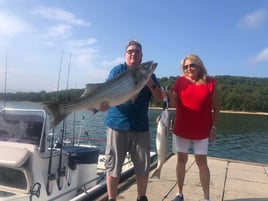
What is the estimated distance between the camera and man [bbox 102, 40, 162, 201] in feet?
14.3

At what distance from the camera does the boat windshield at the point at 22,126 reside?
217 inches

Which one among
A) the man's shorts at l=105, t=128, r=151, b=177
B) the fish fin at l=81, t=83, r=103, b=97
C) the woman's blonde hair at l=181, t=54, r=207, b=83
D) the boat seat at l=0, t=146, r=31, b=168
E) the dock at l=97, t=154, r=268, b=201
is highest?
the woman's blonde hair at l=181, t=54, r=207, b=83

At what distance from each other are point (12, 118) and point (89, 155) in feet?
6.23

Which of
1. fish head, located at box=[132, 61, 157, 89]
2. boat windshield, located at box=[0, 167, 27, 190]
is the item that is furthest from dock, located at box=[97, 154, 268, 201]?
fish head, located at box=[132, 61, 157, 89]

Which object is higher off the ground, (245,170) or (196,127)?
(196,127)

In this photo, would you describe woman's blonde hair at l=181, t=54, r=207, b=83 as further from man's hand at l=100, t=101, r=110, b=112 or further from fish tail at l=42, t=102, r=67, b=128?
fish tail at l=42, t=102, r=67, b=128

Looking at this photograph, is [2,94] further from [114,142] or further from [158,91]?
[158,91]

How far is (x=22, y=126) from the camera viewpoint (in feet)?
18.5

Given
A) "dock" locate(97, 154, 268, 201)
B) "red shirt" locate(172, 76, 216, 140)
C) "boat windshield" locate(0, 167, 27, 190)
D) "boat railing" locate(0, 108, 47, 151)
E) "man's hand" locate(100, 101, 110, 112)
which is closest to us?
"man's hand" locate(100, 101, 110, 112)

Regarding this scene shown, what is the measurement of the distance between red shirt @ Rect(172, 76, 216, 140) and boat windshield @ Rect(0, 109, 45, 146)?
232cm

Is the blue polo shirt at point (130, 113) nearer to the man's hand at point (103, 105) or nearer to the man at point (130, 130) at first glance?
the man at point (130, 130)

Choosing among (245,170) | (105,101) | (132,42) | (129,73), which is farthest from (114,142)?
(245,170)

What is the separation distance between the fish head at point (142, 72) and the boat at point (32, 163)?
2245 mm

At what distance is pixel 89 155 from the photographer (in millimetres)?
6984
